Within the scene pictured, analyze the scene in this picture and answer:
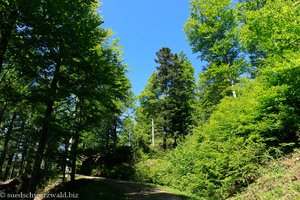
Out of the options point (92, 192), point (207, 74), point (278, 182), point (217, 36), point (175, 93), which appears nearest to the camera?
point (278, 182)

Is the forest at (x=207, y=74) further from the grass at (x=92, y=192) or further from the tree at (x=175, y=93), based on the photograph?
the tree at (x=175, y=93)

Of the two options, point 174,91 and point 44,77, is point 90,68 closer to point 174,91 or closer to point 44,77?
point 44,77

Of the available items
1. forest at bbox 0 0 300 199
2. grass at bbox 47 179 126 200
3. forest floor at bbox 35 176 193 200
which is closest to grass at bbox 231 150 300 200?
forest at bbox 0 0 300 199

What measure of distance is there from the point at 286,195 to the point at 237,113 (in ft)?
18.2

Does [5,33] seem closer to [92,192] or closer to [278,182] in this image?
[92,192]

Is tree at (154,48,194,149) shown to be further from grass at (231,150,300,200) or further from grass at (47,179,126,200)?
grass at (231,150,300,200)

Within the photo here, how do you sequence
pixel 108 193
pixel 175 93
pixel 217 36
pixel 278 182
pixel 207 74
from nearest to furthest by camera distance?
pixel 278 182
pixel 108 193
pixel 217 36
pixel 207 74
pixel 175 93

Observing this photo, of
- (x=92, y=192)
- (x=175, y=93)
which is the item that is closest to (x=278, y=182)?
(x=92, y=192)

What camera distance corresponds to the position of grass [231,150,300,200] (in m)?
7.55

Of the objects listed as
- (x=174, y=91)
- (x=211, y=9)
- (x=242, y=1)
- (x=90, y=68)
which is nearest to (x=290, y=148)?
(x=90, y=68)

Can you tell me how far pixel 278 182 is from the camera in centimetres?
843

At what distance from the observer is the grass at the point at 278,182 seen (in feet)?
24.8

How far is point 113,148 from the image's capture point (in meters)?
24.8

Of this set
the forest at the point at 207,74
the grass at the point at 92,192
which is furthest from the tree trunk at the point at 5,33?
the grass at the point at 92,192
